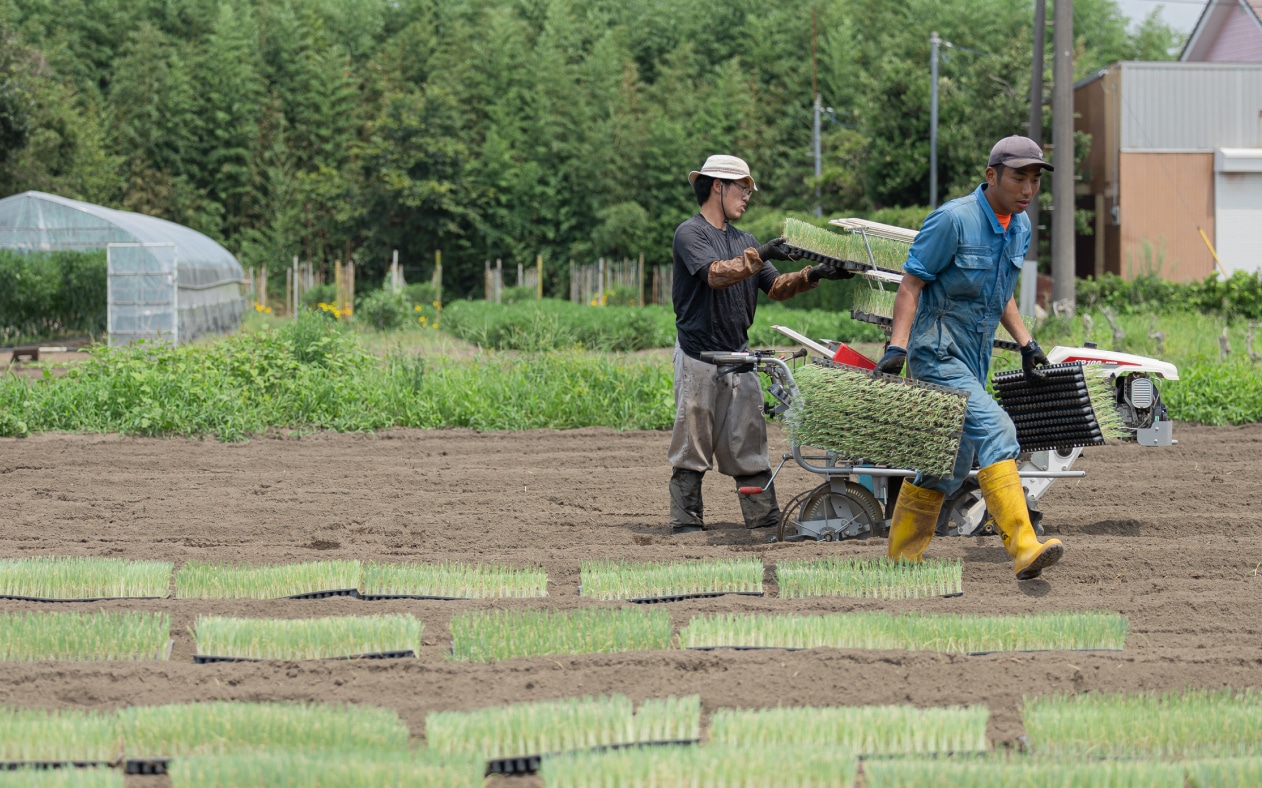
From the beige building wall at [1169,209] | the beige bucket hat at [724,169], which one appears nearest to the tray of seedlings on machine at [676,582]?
the beige bucket hat at [724,169]

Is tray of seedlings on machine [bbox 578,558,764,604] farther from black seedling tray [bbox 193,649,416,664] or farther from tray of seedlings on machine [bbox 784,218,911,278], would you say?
→ tray of seedlings on machine [bbox 784,218,911,278]

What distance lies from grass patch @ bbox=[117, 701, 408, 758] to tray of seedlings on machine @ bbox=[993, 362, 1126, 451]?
339cm

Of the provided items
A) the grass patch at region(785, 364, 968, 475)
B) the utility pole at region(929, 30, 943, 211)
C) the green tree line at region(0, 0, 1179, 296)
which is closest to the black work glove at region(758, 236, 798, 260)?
the grass patch at region(785, 364, 968, 475)

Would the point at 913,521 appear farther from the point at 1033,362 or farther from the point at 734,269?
the point at 734,269

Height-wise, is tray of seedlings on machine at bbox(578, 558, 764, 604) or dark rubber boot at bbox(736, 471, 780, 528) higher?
dark rubber boot at bbox(736, 471, 780, 528)

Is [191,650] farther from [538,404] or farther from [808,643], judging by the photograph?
[538,404]

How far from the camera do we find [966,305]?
5.56 meters

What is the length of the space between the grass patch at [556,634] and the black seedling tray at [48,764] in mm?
1289

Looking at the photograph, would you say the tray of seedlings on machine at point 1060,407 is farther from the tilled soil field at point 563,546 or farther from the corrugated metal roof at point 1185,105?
the corrugated metal roof at point 1185,105

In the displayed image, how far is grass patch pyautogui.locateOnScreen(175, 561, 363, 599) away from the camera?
220 inches

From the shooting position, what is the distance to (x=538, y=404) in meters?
11.3

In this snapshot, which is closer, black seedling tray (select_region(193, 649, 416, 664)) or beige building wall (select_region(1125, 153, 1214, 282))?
black seedling tray (select_region(193, 649, 416, 664))

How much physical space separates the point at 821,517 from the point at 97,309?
18.4 m

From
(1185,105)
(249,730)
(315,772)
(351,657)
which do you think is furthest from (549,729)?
(1185,105)
